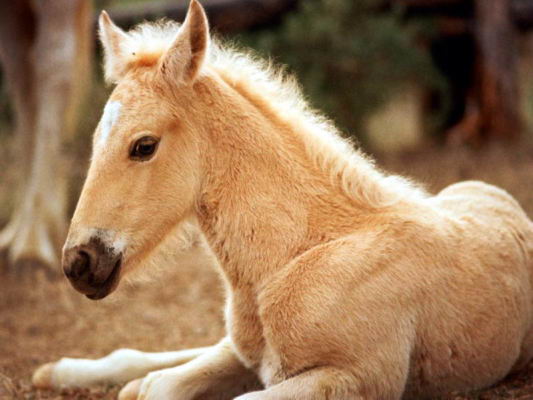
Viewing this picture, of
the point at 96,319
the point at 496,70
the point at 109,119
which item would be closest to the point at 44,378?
the point at 109,119

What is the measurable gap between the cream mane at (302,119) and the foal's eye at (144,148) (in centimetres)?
41

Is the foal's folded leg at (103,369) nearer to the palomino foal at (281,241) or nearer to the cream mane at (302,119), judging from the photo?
the palomino foal at (281,241)

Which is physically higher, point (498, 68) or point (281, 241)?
point (281, 241)

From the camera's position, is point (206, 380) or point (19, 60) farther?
point (19, 60)

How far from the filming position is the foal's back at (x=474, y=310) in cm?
349

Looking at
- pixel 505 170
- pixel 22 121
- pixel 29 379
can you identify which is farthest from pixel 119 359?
pixel 505 170

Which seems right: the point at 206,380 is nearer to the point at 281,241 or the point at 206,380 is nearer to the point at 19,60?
the point at 281,241

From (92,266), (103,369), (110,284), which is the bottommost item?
(103,369)

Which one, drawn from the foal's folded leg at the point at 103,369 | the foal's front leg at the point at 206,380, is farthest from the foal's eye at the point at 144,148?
the foal's folded leg at the point at 103,369

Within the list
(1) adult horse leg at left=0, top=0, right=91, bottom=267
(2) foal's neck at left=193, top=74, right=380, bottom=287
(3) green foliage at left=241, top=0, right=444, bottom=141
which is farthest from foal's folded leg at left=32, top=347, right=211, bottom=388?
(3) green foliage at left=241, top=0, right=444, bottom=141

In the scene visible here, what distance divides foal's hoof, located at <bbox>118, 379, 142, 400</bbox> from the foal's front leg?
0.06 meters

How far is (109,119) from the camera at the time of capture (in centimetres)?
341

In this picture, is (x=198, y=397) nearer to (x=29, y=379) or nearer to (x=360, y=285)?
(x=360, y=285)

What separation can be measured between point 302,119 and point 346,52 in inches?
306
